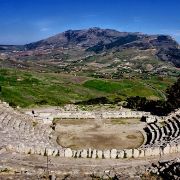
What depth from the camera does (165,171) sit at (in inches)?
1359

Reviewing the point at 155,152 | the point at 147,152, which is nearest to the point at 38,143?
the point at 147,152

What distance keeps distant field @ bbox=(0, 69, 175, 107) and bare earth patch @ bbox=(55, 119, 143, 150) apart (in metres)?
28.6

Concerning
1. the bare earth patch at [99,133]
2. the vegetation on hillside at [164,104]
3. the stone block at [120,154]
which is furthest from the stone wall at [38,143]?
the vegetation on hillside at [164,104]

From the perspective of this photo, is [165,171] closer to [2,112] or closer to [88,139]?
[88,139]

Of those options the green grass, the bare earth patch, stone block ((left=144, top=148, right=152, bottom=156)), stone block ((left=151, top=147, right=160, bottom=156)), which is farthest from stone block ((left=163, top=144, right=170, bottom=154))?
the green grass

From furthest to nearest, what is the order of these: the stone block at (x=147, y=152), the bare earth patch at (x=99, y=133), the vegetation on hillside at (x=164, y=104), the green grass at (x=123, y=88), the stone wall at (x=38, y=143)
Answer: the green grass at (x=123, y=88)
the vegetation on hillside at (x=164, y=104)
the bare earth patch at (x=99, y=133)
the stone block at (x=147, y=152)
the stone wall at (x=38, y=143)

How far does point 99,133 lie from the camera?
5581 cm

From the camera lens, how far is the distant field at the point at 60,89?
318 feet

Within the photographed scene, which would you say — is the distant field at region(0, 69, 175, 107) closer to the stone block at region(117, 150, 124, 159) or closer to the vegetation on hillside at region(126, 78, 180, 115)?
the vegetation on hillside at region(126, 78, 180, 115)

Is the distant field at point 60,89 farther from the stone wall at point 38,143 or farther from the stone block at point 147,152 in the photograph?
the stone block at point 147,152

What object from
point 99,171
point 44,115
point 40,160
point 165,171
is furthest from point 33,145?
point 44,115

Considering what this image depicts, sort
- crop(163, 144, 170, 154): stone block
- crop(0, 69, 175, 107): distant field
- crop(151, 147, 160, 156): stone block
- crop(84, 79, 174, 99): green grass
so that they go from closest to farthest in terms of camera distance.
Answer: crop(151, 147, 160, 156): stone block
crop(163, 144, 170, 154): stone block
crop(0, 69, 175, 107): distant field
crop(84, 79, 174, 99): green grass

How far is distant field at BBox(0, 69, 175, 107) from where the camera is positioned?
96.9 m

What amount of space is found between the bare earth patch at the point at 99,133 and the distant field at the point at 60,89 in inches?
1125
